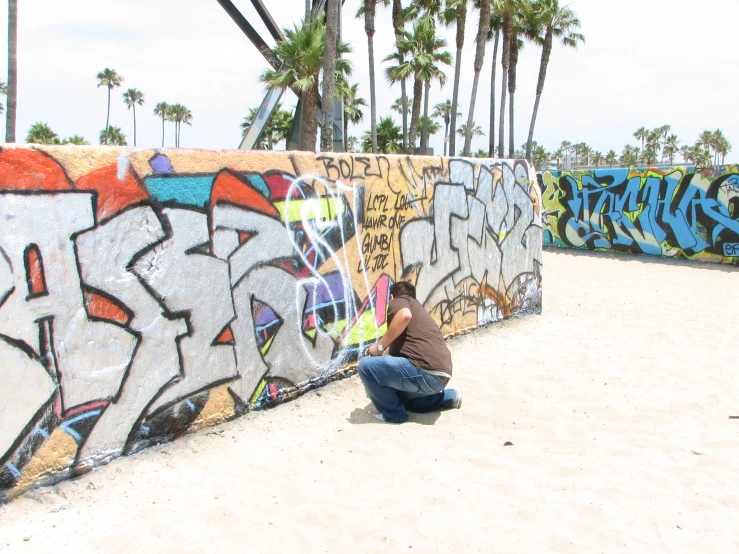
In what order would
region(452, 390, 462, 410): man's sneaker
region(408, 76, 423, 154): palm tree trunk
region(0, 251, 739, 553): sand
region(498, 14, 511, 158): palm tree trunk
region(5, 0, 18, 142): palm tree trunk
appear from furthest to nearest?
region(498, 14, 511, 158): palm tree trunk < region(408, 76, 423, 154): palm tree trunk < region(5, 0, 18, 142): palm tree trunk < region(452, 390, 462, 410): man's sneaker < region(0, 251, 739, 553): sand

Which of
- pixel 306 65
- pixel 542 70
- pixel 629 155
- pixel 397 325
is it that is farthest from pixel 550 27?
pixel 629 155

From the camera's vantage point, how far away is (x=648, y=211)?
1354 cm

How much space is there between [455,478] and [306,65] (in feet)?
53.3

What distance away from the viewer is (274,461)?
3842 millimetres

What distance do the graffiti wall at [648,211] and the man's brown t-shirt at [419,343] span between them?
1031 cm

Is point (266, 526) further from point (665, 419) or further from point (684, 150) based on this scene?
point (684, 150)

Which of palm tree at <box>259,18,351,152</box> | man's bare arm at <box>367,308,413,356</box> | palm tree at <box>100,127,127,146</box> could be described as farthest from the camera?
palm tree at <box>100,127,127,146</box>

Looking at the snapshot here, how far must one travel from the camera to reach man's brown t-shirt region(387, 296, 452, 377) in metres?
4.38

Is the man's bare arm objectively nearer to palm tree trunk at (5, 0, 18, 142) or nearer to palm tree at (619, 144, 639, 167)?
palm tree trunk at (5, 0, 18, 142)

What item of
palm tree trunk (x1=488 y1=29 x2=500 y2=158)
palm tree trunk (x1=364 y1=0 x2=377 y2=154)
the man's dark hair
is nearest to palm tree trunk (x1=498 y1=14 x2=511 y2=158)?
palm tree trunk (x1=488 y1=29 x2=500 y2=158)

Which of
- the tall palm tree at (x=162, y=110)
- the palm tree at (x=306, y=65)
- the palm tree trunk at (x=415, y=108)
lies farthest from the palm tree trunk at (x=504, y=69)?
the tall palm tree at (x=162, y=110)


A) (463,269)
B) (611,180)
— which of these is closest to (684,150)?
(611,180)

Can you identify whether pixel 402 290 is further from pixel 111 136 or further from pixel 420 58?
pixel 111 136

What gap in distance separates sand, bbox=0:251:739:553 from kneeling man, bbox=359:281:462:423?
22 centimetres
